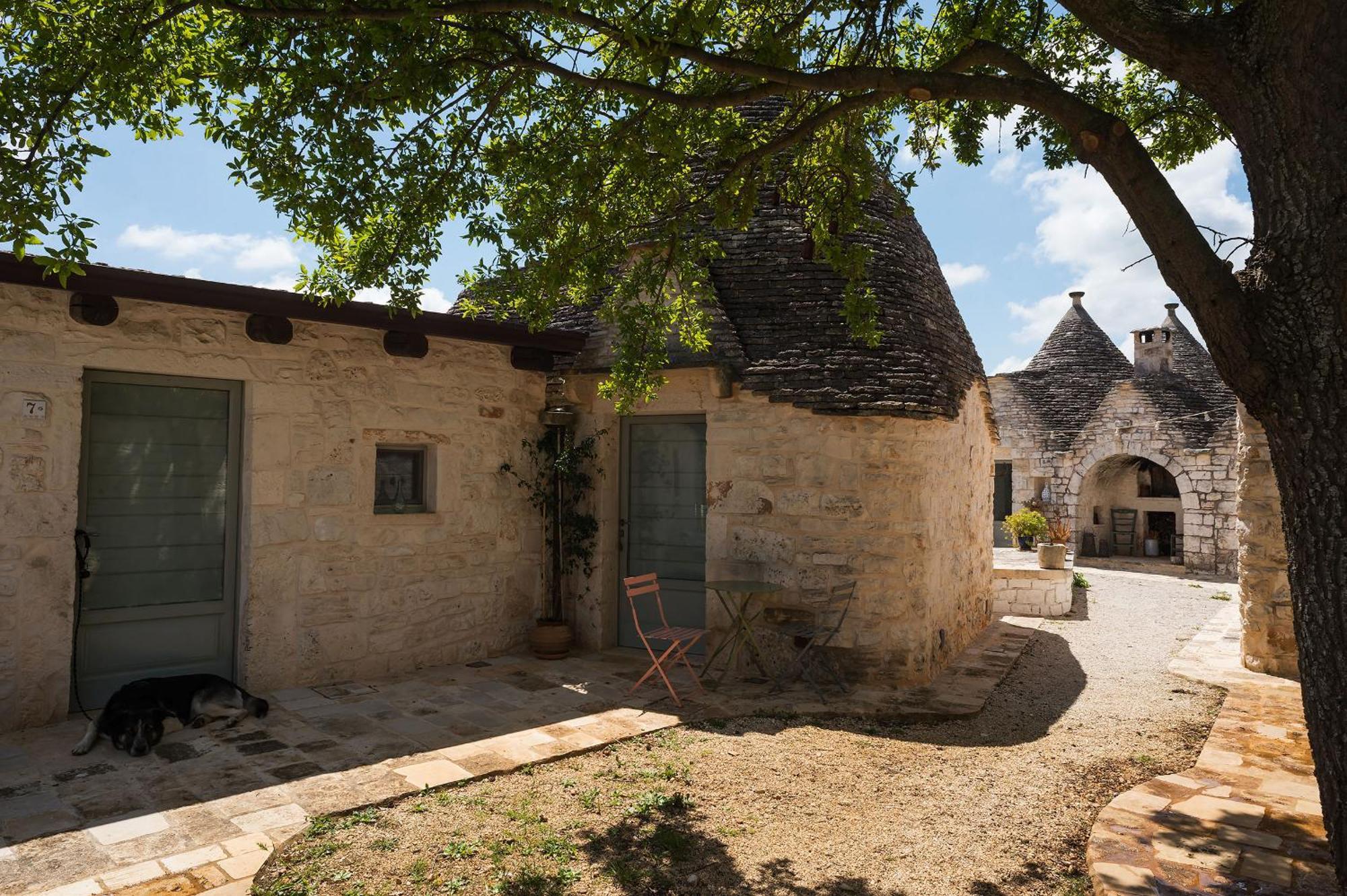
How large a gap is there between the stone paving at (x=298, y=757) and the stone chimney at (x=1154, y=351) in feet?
47.2

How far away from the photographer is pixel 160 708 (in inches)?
201

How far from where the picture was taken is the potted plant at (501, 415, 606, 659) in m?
7.84

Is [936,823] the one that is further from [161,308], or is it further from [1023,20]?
[161,308]

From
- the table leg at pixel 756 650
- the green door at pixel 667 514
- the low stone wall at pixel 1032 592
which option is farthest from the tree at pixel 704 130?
the low stone wall at pixel 1032 592

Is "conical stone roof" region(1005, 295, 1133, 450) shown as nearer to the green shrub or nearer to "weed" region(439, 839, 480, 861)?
the green shrub

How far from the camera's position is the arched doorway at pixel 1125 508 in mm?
18719

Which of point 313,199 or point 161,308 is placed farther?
point 161,308

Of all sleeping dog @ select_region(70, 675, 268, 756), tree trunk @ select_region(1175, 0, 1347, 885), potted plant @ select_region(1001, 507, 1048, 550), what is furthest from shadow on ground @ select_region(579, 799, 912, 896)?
potted plant @ select_region(1001, 507, 1048, 550)

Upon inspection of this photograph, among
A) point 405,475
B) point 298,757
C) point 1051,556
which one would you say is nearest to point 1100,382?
point 1051,556

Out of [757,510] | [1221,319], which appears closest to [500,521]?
[757,510]

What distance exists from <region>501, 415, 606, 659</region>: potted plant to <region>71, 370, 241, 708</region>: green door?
2.47 meters

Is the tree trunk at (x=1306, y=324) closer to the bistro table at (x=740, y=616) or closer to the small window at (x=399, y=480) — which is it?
the bistro table at (x=740, y=616)

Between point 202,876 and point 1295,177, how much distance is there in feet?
15.4

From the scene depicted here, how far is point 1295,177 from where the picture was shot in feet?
8.09
